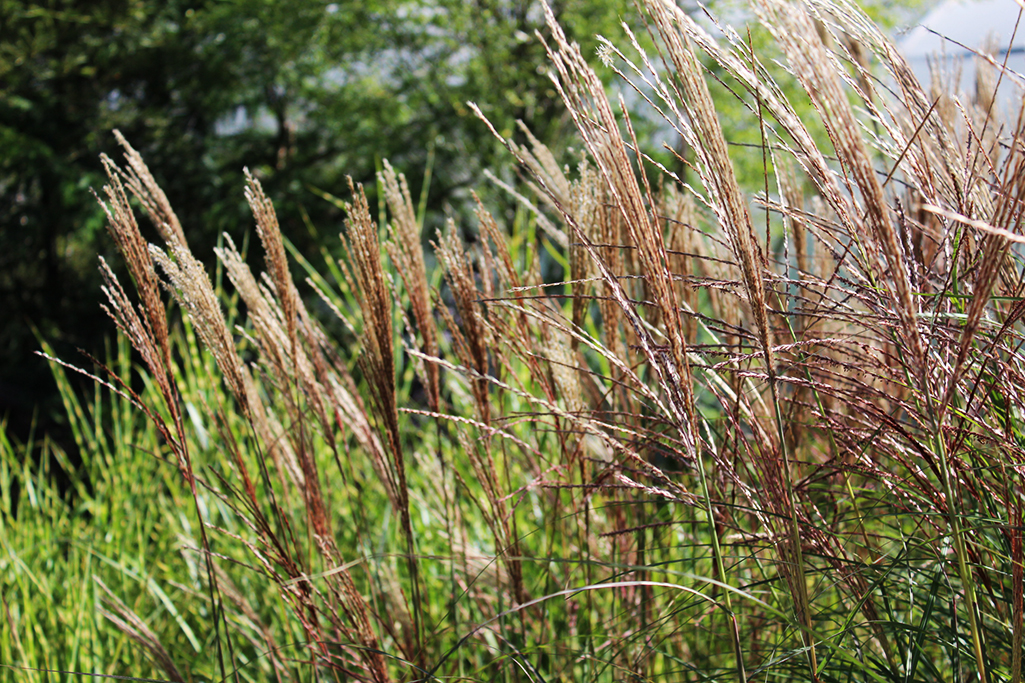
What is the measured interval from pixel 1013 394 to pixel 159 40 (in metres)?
7.32

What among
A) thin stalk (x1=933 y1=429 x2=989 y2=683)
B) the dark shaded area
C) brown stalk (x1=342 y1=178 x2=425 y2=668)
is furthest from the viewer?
the dark shaded area

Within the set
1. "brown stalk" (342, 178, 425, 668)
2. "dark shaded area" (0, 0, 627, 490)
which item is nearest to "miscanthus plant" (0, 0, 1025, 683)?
"brown stalk" (342, 178, 425, 668)

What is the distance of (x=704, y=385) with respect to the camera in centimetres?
89

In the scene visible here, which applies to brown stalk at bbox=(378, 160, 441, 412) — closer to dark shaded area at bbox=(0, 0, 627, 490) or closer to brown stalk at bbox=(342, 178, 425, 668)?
brown stalk at bbox=(342, 178, 425, 668)

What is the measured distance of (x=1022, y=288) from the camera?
0.80 metres

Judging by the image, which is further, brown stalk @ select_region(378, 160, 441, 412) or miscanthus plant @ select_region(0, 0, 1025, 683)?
brown stalk @ select_region(378, 160, 441, 412)

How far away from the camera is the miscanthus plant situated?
650 mm

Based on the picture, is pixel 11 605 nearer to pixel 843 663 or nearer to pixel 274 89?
pixel 843 663

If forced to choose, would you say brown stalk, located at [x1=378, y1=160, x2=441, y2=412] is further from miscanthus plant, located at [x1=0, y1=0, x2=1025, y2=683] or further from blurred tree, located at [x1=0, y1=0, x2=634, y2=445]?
blurred tree, located at [x1=0, y1=0, x2=634, y2=445]

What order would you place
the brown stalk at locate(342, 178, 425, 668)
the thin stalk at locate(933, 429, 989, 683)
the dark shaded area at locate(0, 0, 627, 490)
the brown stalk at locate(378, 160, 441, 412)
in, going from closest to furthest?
the thin stalk at locate(933, 429, 989, 683)
the brown stalk at locate(342, 178, 425, 668)
the brown stalk at locate(378, 160, 441, 412)
the dark shaded area at locate(0, 0, 627, 490)

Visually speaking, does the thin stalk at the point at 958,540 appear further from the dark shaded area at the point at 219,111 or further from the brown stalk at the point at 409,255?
the dark shaded area at the point at 219,111

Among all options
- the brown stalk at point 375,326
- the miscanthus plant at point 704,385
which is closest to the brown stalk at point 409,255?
the miscanthus plant at point 704,385

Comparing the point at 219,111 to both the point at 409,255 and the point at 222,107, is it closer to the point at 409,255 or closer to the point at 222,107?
the point at 222,107

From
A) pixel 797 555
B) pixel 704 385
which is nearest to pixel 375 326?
pixel 704 385
